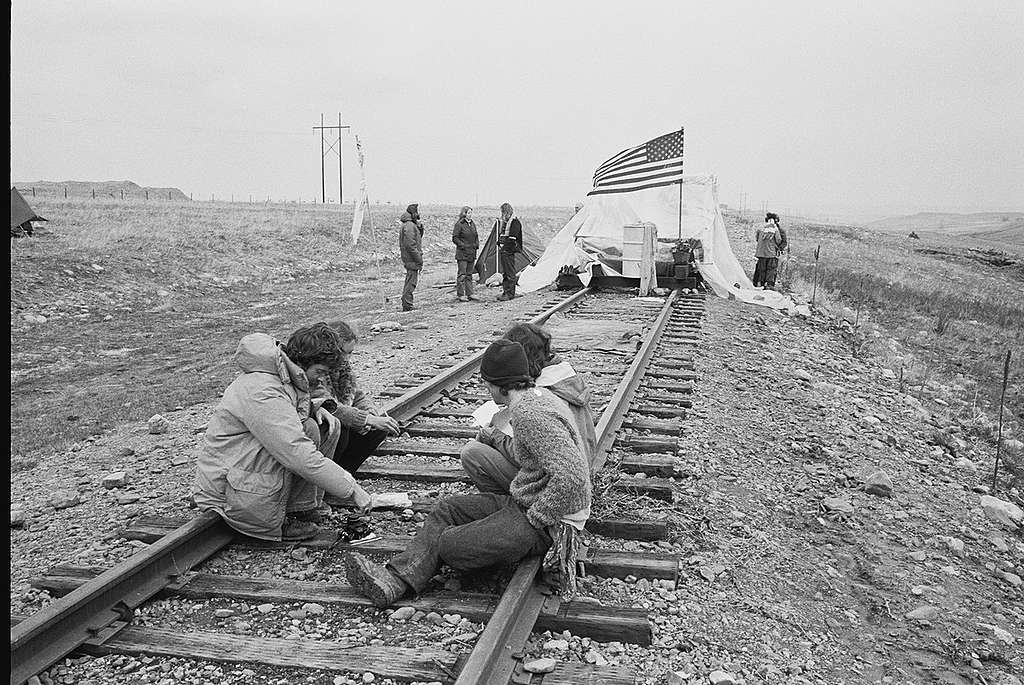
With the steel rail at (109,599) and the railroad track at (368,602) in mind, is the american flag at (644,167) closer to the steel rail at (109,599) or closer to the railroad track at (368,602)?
the railroad track at (368,602)

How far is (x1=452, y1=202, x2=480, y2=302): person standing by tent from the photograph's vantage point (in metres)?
15.9

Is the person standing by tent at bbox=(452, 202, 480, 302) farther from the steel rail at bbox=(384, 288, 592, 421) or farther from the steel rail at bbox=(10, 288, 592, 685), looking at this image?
the steel rail at bbox=(10, 288, 592, 685)

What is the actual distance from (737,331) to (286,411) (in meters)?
9.45

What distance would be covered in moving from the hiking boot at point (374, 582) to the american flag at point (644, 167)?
47.1ft

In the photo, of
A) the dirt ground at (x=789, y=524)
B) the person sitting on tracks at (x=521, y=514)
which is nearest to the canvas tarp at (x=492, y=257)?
the dirt ground at (x=789, y=524)

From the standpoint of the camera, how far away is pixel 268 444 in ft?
14.8

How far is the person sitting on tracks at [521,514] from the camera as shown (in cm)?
407

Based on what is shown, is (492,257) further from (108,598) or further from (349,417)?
(108,598)

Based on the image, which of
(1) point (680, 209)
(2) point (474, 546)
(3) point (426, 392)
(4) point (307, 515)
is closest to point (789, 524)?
(2) point (474, 546)

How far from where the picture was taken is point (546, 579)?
4.21 metres

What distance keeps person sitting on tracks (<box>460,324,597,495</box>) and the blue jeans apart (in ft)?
0.70

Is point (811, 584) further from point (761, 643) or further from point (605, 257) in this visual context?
point (605, 257)

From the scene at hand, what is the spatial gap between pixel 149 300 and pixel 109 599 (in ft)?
48.5

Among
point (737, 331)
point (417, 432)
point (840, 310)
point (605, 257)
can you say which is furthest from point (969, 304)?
point (417, 432)
